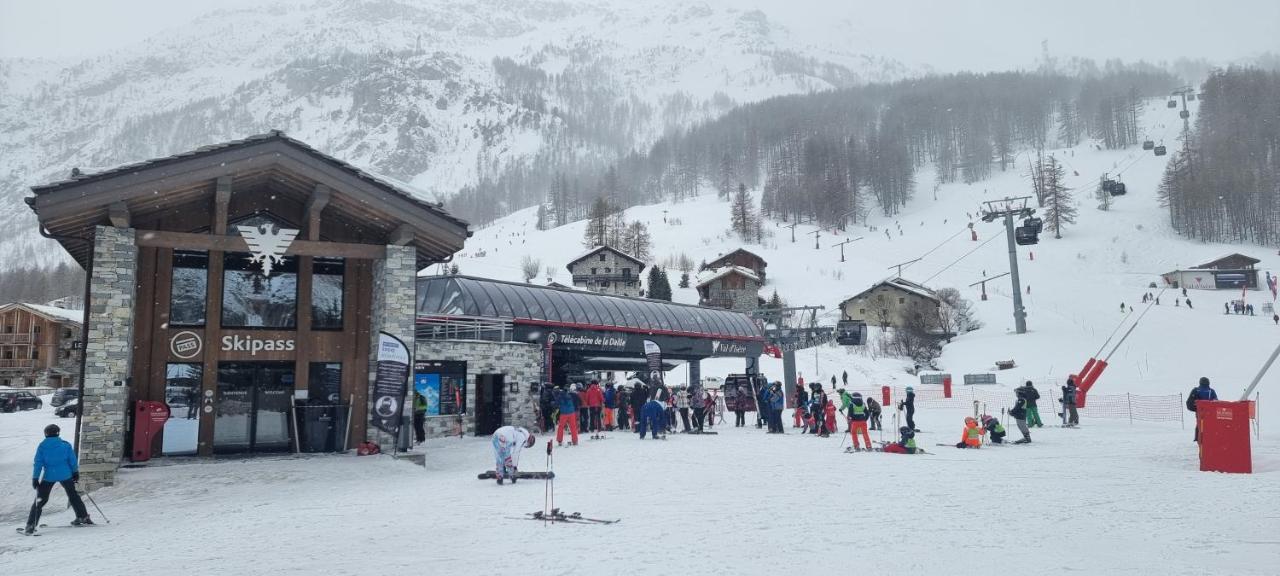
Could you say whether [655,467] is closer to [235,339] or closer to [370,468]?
[370,468]

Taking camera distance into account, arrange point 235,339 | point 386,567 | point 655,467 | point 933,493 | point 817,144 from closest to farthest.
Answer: point 386,567 → point 933,493 → point 655,467 → point 235,339 → point 817,144

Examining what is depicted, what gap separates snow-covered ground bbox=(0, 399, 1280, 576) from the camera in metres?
7.10

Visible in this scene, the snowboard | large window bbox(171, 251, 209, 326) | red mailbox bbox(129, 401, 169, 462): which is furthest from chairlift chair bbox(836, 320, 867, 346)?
red mailbox bbox(129, 401, 169, 462)

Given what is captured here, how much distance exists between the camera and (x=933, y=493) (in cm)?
1070

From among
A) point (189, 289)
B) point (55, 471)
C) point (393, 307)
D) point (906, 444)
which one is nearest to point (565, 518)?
point (55, 471)

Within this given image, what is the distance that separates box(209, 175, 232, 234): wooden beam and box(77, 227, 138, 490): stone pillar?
59.3 inches

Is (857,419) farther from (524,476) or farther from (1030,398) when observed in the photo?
(524,476)

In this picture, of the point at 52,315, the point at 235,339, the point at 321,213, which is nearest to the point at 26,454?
the point at 235,339

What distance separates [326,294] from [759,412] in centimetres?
1332

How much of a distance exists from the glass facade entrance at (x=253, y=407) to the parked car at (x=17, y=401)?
119 feet

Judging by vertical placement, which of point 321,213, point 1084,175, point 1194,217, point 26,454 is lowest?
point 26,454

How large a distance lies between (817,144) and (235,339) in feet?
383

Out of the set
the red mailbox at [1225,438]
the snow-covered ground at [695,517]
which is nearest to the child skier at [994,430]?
the snow-covered ground at [695,517]

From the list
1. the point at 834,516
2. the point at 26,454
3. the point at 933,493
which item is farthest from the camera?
the point at 26,454
